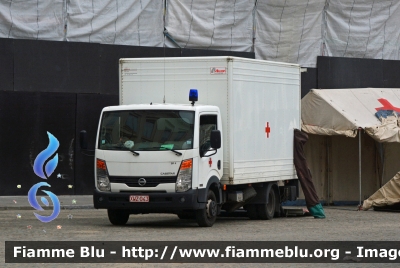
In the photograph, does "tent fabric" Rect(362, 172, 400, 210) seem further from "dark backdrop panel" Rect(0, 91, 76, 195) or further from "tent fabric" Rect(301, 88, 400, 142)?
"dark backdrop panel" Rect(0, 91, 76, 195)

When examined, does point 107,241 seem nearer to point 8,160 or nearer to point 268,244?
point 268,244

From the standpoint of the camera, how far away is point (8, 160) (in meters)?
27.2

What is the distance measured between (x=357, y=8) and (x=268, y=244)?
1829cm

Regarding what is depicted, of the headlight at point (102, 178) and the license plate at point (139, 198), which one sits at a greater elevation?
the headlight at point (102, 178)

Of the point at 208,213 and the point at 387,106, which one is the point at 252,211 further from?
the point at 387,106

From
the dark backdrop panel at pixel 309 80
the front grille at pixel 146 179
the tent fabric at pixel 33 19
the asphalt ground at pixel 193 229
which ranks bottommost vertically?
the asphalt ground at pixel 193 229

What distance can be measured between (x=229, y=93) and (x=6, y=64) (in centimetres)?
1017

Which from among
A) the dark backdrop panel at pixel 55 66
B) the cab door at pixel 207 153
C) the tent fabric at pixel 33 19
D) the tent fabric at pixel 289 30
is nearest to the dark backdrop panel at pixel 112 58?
the dark backdrop panel at pixel 55 66

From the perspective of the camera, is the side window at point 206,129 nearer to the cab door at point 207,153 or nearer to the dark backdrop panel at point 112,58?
the cab door at point 207,153

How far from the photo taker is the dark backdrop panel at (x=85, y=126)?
92.3 feet

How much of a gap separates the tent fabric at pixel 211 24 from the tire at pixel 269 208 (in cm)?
911

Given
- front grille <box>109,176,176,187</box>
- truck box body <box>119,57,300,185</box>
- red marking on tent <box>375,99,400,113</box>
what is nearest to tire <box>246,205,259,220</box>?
truck box body <box>119,57,300,185</box>

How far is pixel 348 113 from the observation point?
82.2ft

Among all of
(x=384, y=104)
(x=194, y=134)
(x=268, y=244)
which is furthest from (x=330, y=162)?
(x=268, y=244)
